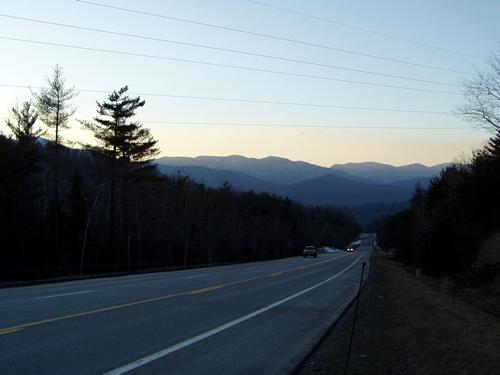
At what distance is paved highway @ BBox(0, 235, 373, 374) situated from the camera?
7996 mm

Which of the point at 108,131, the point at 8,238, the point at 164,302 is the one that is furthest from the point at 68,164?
the point at 164,302

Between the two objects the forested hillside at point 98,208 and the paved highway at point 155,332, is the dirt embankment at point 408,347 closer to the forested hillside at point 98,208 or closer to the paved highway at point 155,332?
the paved highway at point 155,332

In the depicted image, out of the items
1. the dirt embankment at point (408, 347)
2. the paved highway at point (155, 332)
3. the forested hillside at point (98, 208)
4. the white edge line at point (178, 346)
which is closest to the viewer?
the white edge line at point (178, 346)

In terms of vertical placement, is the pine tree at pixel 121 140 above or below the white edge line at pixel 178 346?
above

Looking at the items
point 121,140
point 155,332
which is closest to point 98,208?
point 121,140

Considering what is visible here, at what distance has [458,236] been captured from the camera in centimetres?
4741

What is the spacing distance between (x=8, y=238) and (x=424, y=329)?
97.3 feet

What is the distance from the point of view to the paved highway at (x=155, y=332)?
8.00m

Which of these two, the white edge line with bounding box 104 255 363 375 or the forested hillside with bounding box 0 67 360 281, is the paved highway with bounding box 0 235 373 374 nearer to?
the white edge line with bounding box 104 255 363 375

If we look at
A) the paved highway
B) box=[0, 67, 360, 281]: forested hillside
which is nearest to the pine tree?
box=[0, 67, 360, 281]: forested hillside

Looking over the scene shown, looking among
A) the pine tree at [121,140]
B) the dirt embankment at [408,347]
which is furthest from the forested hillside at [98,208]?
the dirt embankment at [408,347]

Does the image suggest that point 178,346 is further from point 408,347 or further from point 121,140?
point 121,140

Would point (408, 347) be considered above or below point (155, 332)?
below

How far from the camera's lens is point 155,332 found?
10.6m
